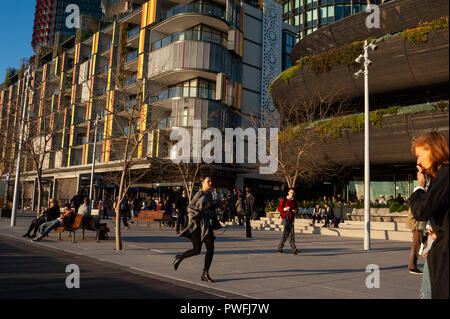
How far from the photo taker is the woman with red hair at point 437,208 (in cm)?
255

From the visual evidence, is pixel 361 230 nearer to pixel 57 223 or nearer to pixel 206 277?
pixel 57 223

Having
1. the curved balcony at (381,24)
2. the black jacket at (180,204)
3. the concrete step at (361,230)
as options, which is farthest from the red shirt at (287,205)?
the curved balcony at (381,24)

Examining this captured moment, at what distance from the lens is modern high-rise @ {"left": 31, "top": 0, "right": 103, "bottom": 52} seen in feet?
427

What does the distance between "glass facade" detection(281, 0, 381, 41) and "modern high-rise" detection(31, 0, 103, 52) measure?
286ft

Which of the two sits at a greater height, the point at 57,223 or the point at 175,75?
the point at 175,75

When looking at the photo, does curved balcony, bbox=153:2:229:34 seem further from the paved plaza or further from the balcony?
the paved plaza

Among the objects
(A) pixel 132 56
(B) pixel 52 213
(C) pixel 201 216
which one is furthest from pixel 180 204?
(A) pixel 132 56

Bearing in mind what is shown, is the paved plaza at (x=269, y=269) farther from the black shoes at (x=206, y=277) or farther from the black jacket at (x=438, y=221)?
the black jacket at (x=438, y=221)

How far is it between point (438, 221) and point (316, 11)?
212 ft

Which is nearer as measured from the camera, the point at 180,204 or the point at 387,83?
the point at 180,204

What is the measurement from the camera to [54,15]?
429ft

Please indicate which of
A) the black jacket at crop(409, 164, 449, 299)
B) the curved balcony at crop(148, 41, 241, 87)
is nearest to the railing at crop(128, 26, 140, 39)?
the curved balcony at crop(148, 41, 241, 87)
